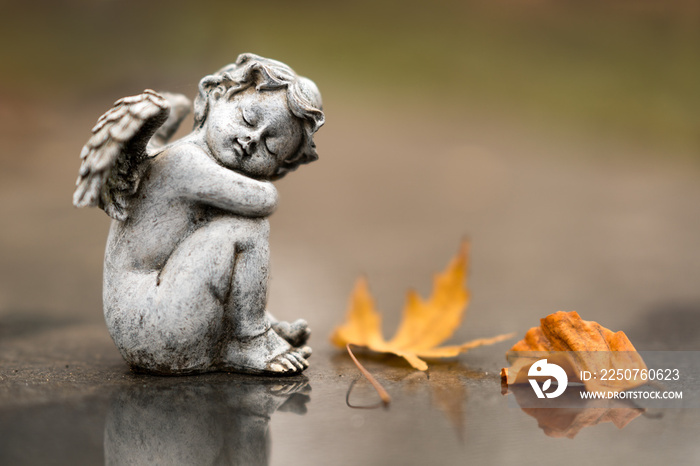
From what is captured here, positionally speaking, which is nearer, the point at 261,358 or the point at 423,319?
the point at 261,358

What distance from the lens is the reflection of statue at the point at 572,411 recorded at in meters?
1.63

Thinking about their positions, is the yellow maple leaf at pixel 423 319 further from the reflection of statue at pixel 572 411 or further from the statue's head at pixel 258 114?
the statue's head at pixel 258 114

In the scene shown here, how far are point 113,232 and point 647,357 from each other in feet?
5.37

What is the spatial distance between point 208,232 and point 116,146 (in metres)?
0.34

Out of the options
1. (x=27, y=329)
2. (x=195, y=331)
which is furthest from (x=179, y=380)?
(x=27, y=329)

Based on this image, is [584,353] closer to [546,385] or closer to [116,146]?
[546,385]

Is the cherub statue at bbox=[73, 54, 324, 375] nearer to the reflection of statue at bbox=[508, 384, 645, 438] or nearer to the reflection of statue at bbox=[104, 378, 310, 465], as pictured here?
the reflection of statue at bbox=[104, 378, 310, 465]

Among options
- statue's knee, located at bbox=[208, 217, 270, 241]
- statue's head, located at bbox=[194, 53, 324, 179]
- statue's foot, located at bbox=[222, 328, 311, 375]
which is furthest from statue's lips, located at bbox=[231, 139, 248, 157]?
statue's foot, located at bbox=[222, 328, 311, 375]

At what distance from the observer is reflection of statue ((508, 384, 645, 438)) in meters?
1.63

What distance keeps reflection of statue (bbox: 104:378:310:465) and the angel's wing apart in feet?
1.69

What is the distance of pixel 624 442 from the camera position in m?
1.55

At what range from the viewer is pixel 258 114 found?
2.02m

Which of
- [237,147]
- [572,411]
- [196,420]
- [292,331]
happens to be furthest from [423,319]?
[196,420]

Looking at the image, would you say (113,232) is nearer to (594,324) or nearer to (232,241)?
(232,241)
